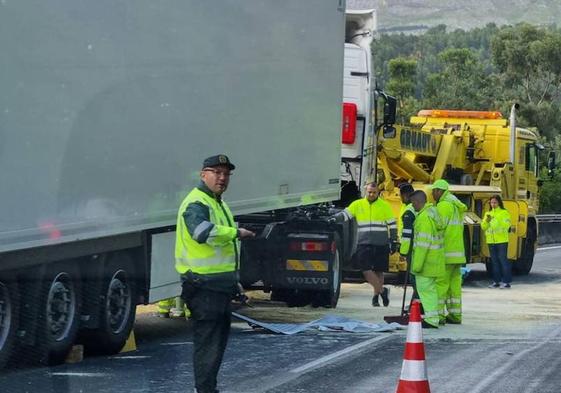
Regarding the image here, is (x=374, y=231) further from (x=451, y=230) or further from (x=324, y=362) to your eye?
(x=324, y=362)

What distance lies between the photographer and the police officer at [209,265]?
28.5 feet

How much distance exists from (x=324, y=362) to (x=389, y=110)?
29.9 feet

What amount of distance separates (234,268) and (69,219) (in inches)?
56.8

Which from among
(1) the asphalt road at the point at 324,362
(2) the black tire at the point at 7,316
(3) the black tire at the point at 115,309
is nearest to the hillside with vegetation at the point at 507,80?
(1) the asphalt road at the point at 324,362

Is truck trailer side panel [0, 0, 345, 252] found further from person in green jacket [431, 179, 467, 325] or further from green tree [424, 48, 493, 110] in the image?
green tree [424, 48, 493, 110]

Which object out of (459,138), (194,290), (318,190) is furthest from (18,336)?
(459,138)

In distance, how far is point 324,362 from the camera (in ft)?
36.3

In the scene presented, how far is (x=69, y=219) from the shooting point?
970 cm

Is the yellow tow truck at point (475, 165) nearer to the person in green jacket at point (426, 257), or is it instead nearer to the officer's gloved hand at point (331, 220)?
the officer's gloved hand at point (331, 220)

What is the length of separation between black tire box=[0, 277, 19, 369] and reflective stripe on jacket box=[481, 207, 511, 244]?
14253 millimetres

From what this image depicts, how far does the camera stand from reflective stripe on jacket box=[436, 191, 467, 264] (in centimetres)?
1495

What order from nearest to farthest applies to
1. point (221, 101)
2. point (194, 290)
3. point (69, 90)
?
point (194, 290) < point (69, 90) < point (221, 101)

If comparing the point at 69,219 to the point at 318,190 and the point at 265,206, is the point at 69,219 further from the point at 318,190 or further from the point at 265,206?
the point at 318,190

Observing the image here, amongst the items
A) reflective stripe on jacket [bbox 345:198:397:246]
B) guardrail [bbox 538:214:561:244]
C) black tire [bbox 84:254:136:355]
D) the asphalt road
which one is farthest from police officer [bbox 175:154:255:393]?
guardrail [bbox 538:214:561:244]
